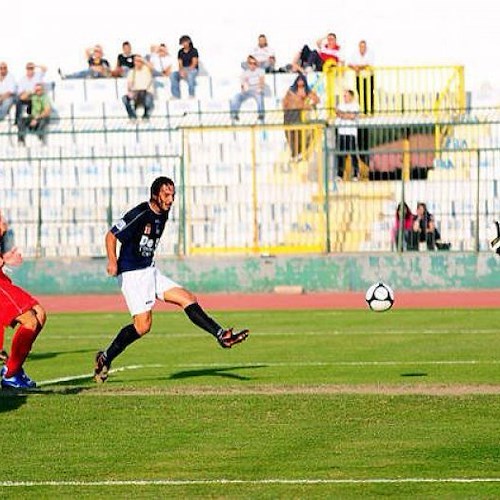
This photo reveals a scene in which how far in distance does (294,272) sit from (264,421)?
19934mm

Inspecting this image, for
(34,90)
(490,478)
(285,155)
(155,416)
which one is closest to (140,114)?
(34,90)

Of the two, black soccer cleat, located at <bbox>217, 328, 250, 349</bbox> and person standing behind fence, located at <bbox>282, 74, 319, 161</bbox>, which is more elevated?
person standing behind fence, located at <bbox>282, 74, 319, 161</bbox>

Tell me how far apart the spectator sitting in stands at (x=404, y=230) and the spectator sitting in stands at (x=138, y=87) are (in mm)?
8493

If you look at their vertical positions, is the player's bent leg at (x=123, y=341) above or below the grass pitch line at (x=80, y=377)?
above

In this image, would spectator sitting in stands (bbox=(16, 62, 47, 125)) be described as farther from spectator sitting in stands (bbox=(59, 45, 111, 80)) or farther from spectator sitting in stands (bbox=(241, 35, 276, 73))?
spectator sitting in stands (bbox=(241, 35, 276, 73))

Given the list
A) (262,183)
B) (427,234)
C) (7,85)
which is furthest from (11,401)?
(7,85)

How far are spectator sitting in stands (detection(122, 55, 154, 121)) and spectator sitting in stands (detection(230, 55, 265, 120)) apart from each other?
2.22 meters

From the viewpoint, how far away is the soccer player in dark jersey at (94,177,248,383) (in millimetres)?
15391

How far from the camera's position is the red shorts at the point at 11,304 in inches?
589

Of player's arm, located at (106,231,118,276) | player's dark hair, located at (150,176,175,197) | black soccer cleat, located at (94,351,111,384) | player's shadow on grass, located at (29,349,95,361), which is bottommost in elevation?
player's shadow on grass, located at (29,349,95,361)

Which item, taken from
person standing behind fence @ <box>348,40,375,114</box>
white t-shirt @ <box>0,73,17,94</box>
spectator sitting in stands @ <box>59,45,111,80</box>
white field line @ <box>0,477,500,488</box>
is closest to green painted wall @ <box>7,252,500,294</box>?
person standing behind fence @ <box>348,40,375,114</box>

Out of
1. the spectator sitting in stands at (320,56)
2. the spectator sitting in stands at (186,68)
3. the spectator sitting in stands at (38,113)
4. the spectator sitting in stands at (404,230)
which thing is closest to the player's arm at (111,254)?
the spectator sitting in stands at (404,230)

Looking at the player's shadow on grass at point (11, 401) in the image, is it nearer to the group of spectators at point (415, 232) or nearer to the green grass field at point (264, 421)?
the green grass field at point (264, 421)

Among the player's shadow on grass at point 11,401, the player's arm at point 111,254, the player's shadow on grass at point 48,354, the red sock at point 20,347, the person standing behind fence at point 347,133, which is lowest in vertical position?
the player's shadow on grass at point 48,354
